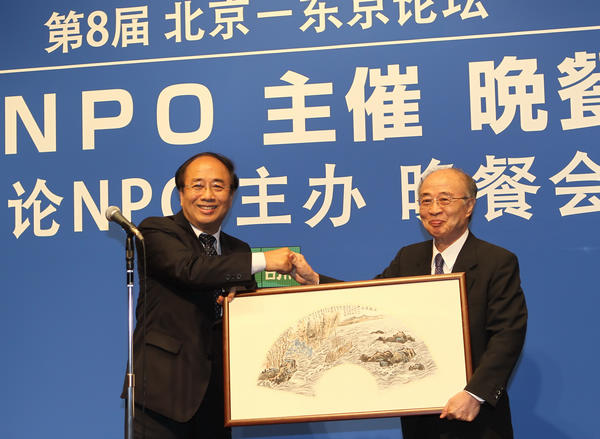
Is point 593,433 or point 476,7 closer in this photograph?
point 593,433

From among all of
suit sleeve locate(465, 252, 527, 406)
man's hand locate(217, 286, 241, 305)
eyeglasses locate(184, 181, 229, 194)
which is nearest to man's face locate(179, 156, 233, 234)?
eyeglasses locate(184, 181, 229, 194)

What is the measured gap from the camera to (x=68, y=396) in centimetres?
364

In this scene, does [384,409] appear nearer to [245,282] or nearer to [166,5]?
[245,282]

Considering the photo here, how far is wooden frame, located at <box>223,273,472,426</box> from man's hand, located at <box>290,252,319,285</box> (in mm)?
112

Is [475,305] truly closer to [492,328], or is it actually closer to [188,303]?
[492,328]

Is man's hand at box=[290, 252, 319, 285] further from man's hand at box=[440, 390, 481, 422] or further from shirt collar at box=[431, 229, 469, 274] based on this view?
man's hand at box=[440, 390, 481, 422]

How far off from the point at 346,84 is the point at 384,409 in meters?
1.70

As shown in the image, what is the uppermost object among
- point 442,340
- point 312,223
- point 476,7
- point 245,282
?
point 476,7

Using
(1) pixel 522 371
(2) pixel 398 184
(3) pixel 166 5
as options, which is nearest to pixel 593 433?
(1) pixel 522 371

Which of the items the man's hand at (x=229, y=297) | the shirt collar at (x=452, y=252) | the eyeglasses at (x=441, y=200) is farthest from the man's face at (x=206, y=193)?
the shirt collar at (x=452, y=252)

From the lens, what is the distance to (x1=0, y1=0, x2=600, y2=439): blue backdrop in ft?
11.3

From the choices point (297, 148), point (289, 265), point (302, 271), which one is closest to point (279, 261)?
point (289, 265)

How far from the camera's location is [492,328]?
250 cm

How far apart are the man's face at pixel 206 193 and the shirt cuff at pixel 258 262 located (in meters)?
0.26
